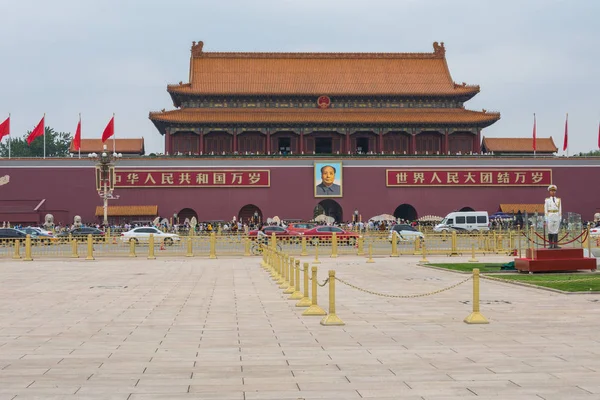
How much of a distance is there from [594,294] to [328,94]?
A: 131ft

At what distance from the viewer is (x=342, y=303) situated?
15125 millimetres

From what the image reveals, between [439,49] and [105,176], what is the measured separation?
87.3 feet

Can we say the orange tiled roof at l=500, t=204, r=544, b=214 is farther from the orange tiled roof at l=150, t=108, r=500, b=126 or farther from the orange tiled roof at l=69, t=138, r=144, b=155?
the orange tiled roof at l=69, t=138, r=144, b=155

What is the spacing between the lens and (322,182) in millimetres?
51875

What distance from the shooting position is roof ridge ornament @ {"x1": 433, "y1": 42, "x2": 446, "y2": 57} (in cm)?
5859

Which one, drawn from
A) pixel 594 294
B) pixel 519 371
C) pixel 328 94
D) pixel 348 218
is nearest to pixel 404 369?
pixel 519 371

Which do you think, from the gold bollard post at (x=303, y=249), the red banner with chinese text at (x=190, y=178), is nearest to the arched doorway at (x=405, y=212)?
the red banner with chinese text at (x=190, y=178)

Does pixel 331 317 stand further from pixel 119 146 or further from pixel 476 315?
pixel 119 146

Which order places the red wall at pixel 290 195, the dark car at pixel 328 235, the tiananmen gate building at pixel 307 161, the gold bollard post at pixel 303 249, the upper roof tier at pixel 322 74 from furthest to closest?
the upper roof tier at pixel 322 74 → the tiananmen gate building at pixel 307 161 → the red wall at pixel 290 195 → the dark car at pixel 328 235 → the gold bollard post at pixel 303 249

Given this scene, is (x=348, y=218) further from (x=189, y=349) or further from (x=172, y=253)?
(x=189, y=349)

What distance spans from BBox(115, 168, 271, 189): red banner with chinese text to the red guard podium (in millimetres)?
31787

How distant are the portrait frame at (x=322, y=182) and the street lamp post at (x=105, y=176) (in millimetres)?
12336

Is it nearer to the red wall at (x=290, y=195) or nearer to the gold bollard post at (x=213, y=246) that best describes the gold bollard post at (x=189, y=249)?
the gold bollard post at (x=213, y=246)

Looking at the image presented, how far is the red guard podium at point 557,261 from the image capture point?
20.9m
